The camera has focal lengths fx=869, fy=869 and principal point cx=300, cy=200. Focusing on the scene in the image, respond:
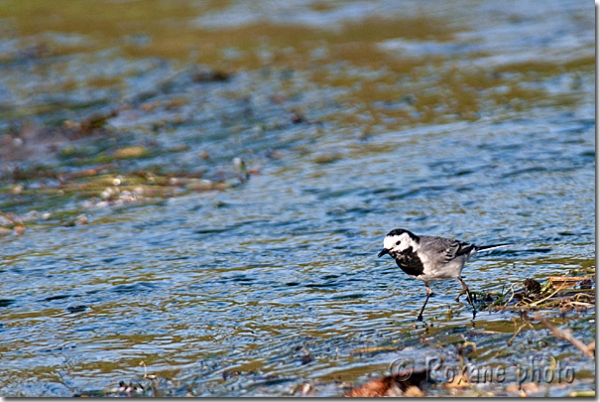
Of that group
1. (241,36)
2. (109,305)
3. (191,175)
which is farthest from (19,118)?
(109,305)

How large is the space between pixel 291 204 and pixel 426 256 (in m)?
2.83

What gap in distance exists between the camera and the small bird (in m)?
5.73

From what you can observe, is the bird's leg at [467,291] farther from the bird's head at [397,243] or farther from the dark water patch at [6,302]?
the dark water patch at [6,302]

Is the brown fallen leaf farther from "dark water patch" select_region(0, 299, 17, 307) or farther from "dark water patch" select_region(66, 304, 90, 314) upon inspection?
"dark water patch" select_region(0, 299, 17, 307)

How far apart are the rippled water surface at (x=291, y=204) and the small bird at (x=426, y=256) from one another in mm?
216

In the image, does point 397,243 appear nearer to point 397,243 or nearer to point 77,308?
point 397,243

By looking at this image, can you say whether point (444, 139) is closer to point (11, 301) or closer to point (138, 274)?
point (138, 274)

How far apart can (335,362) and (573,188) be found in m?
4.14

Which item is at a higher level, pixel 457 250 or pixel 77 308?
pixel 457 250

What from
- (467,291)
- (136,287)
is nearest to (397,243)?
(467,291)

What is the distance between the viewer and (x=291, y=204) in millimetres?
8398

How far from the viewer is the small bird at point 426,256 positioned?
5730 mm

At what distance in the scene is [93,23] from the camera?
1745 cm

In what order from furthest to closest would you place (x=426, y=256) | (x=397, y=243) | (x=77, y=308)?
(x=77, y=308), (x=397, y=243), (x=426, y=256)
